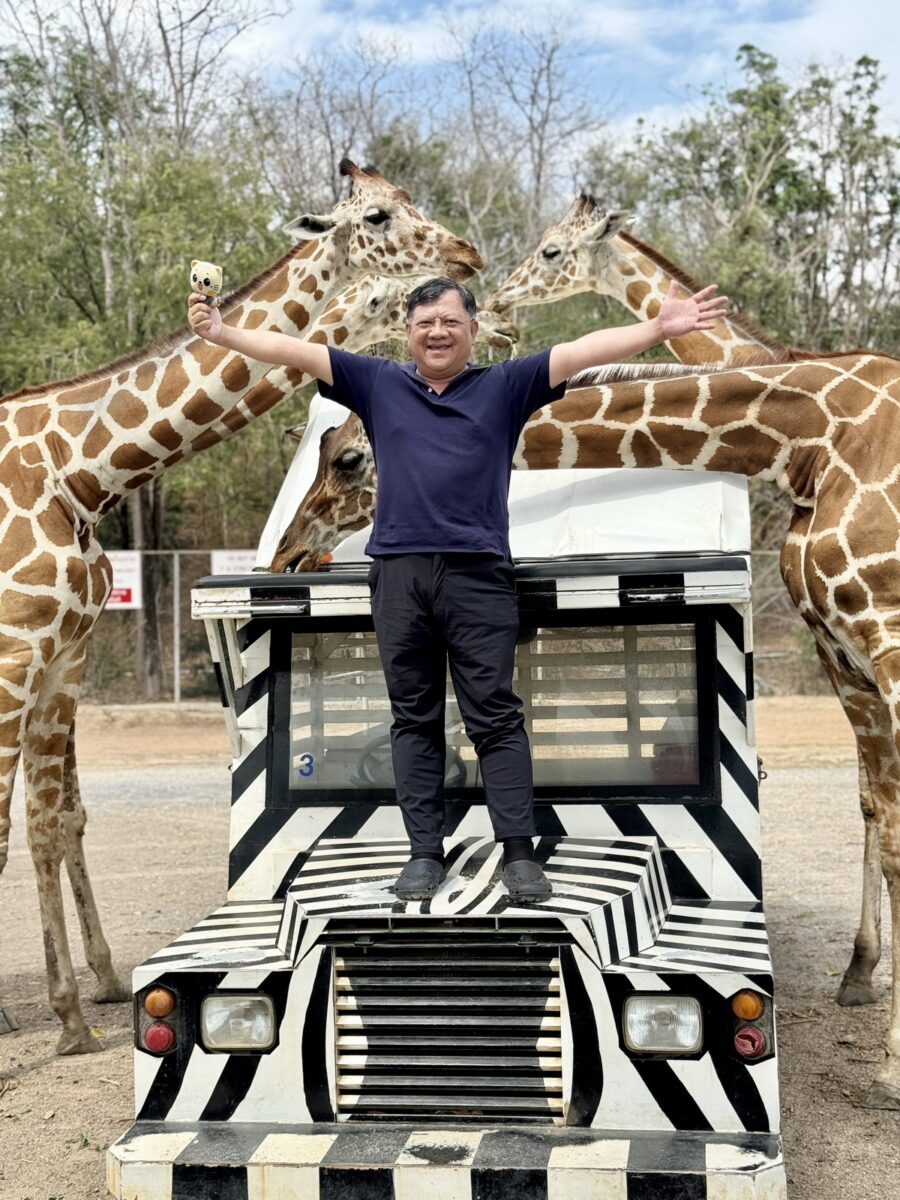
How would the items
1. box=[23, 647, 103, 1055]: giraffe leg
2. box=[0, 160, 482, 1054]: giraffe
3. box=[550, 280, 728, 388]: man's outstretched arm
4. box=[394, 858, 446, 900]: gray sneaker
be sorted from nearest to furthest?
1. box=[394, 858, 446, 900]: gray sneaker
2. box=[550, 280, 728, 388]: man's outstretched arm
3. box=[0, 160, 482, 1054]: giraffe
4. box=[23, 647, 103, 1055]: giraffe leg

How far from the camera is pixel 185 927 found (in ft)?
28.6

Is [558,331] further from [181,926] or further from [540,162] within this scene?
[181,926]

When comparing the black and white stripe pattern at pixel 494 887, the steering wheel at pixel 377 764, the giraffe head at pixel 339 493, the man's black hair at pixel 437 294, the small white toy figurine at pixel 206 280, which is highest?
the small white toy figurine at pixel 206 280

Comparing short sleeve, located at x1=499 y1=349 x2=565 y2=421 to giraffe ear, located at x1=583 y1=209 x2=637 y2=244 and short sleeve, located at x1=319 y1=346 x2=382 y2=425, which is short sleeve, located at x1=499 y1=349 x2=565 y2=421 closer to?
short sleeve, located at x1=319 y1=346 x2=382 y2=425

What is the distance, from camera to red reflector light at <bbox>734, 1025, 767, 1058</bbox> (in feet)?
12.3

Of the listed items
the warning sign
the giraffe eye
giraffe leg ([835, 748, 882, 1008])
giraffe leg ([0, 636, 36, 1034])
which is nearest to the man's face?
the giraffe eye

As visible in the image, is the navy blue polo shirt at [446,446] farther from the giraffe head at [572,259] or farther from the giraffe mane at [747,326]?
the giraffe head at [572,259]

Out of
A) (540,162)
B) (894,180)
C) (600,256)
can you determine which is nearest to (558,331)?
(540,162)

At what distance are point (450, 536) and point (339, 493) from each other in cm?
190

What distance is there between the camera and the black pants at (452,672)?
430 centimetres

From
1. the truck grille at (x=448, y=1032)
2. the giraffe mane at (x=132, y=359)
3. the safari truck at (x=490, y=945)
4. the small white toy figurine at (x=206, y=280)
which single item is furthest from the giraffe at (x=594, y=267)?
the truck grille at (x=448, y=1032)

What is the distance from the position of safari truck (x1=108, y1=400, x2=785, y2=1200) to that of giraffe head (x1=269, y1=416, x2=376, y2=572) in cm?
114

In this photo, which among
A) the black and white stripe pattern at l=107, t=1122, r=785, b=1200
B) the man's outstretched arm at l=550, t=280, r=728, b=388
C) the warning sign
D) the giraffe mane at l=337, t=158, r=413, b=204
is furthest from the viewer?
the warning sign

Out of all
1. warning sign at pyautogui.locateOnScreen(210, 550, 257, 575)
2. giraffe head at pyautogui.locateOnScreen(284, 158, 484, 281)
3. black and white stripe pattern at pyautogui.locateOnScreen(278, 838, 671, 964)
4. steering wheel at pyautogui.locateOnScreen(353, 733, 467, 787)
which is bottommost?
warning sign at pyautogui.locateOnScreen(210, 550, 257, 575)
